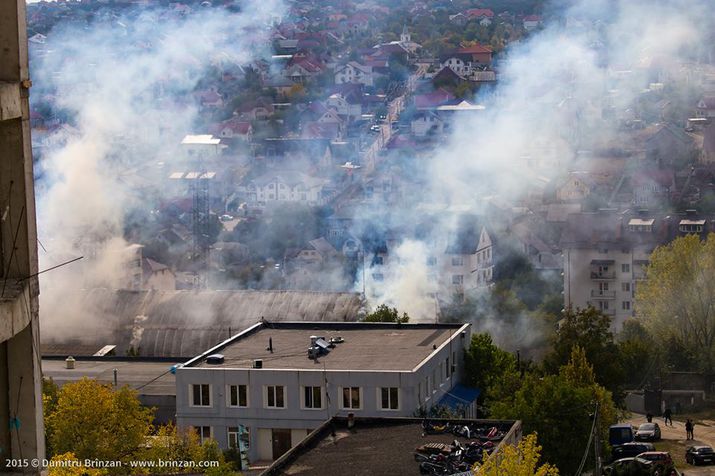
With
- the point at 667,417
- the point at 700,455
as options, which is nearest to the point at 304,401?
the point at 700,455

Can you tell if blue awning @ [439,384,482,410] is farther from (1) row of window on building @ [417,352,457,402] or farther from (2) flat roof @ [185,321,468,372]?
(2) flat roof @ [185,321,468,372]

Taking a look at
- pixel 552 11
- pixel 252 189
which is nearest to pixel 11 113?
pixel 252 189

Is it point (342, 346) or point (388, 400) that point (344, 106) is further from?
point (388, 400)

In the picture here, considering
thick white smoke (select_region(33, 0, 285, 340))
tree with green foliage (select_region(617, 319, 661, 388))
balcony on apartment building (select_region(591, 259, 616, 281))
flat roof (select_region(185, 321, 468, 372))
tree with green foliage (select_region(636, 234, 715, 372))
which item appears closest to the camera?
flat roof (select_region(185, 321, 468, 372))

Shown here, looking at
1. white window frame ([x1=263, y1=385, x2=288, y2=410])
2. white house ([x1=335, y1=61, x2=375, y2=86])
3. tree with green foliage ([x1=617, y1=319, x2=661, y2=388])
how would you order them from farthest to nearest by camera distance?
white house ([x1=335, y1=61, x2=375, y2=86]) → tree with green foliage ([x1=617, y1=319, x2=661, y2=388]) → white window frame ([x1=263, y1=385, x2=288, y2=410])

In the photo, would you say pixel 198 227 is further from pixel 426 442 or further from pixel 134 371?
pixel 426 442

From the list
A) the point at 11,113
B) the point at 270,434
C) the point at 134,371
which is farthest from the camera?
the point at 134,371

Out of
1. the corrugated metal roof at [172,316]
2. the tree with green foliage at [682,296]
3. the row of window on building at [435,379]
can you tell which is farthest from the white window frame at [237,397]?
the tree with green foliage at [682,296]

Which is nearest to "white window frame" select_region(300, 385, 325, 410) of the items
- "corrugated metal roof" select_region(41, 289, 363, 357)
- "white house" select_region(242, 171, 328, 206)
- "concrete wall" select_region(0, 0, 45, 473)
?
"corrugated metal roof" select_region(41, 289, 363, 357)
